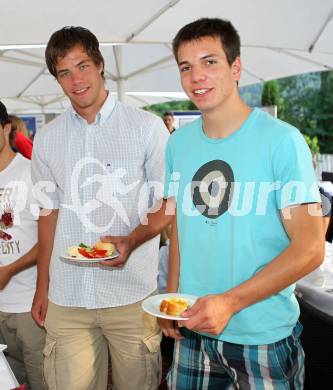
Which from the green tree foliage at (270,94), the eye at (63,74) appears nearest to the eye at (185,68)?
the eye at (63,74)

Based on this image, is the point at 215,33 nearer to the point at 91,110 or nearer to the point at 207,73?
the point at 207,73

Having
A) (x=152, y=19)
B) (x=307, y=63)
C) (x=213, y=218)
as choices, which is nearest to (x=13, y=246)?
(x=213, y=218)

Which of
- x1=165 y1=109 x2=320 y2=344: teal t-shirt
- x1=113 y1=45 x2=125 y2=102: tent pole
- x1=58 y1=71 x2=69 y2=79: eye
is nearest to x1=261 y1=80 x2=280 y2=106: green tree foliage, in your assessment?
x1=113 y1=45 x2=125 y2=102: tent pole

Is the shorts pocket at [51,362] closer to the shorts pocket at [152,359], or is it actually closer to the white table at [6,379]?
the shorts pocket at [152,359]

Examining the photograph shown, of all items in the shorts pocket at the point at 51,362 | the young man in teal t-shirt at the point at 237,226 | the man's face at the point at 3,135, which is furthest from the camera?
the man's face at the point at 3,135

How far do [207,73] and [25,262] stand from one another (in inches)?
53.6

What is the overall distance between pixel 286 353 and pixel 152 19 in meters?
3.75

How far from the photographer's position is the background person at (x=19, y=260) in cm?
248

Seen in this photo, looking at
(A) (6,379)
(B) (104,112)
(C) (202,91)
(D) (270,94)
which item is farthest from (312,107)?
(A) (6,379)

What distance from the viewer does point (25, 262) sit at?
247cm

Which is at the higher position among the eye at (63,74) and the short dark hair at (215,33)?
the short dark hair at (215,33)

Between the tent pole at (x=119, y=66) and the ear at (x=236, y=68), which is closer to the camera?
the ear at (x=236, y=68)

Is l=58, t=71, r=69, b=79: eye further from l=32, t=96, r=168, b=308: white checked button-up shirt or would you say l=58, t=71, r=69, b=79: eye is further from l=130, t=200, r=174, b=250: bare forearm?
l=130, t=200, r=174, b=250: bare forearm

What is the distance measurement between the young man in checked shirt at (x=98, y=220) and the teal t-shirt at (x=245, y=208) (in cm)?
49
